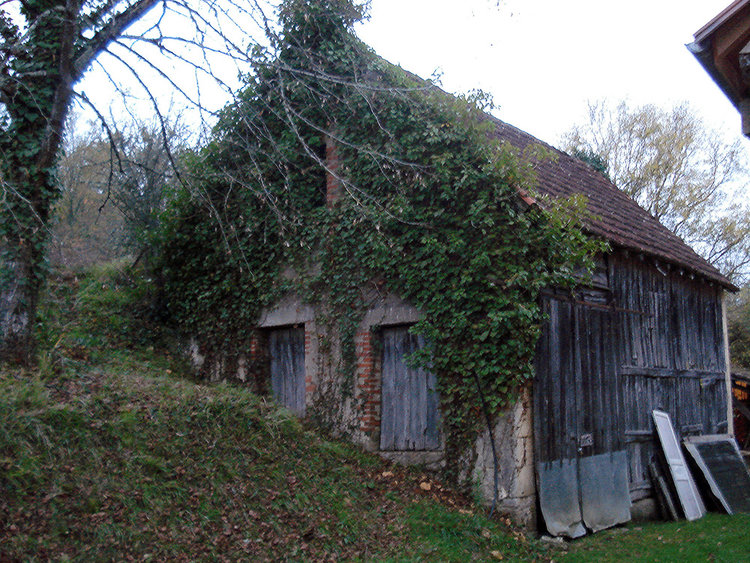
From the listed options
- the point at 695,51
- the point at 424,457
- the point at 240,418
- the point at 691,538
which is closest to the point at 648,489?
the point at 691,538

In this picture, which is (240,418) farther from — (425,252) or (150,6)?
(150,6)

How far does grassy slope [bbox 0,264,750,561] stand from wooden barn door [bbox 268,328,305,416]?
167 cm

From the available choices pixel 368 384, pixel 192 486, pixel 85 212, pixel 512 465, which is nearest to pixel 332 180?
pixel 368 384

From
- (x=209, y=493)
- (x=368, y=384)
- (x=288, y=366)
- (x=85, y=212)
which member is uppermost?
(x=85, y=212)

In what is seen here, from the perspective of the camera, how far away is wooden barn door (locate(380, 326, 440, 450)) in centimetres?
929

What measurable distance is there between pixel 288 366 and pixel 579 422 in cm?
484

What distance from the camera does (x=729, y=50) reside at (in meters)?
5.11

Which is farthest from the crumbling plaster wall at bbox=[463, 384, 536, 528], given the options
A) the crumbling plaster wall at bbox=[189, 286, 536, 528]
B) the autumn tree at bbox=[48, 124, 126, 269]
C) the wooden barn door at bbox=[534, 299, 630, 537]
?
the autumn tree at bbox=[48, 124, 126, 269]

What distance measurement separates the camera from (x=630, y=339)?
1081cm

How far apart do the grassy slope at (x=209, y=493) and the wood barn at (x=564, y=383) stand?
1.70ft

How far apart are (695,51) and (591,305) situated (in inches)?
201

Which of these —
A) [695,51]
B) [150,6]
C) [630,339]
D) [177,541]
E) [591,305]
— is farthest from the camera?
[630,339]

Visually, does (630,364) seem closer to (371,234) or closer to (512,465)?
(512,465)

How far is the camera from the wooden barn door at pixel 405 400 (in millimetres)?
9289
